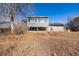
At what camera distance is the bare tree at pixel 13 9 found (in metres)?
6.31

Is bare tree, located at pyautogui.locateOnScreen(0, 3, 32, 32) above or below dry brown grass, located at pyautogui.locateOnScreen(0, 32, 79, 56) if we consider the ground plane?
above

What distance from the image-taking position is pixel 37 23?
634cm

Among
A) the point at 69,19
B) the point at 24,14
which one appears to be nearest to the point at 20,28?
the point at 24,14

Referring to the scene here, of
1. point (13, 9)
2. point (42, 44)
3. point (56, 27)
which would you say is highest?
point (13, 9)

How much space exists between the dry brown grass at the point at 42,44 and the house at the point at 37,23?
0.07 metres

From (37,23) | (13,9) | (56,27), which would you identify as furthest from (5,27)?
(56,27)

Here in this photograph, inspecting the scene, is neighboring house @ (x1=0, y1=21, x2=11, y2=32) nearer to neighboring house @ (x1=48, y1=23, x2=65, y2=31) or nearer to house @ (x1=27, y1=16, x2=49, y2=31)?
house @ (x1=27, y1=16, x2=49, y2=31)

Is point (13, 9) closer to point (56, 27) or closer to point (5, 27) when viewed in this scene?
point (5, 27)

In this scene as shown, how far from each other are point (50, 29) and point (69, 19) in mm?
248

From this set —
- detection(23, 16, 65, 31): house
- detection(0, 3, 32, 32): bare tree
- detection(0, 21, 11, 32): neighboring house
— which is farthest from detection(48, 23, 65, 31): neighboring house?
detection(0, 21, 11, 32): neighboring house

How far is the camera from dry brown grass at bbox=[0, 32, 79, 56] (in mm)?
6301

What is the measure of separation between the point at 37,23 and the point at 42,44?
9.9 inches

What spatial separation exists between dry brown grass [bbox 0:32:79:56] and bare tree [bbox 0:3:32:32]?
0.58ft

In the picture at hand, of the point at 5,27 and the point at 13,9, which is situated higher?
the point at 13,9
